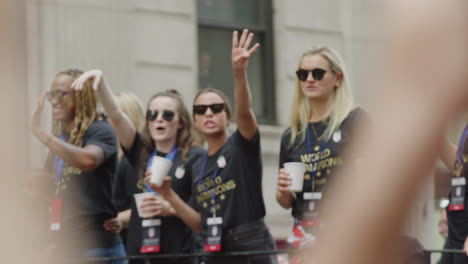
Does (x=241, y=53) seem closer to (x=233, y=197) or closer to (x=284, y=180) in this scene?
(x=284, y=180)

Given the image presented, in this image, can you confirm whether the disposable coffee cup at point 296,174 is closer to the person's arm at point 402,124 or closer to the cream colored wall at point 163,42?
the person's arm at point 402,124

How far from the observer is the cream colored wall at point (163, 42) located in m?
10.9

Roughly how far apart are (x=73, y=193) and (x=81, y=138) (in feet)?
1.23

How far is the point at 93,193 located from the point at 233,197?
1.03 meters

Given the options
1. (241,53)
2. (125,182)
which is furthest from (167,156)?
(241,53)

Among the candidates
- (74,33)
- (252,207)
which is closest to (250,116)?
(252,207)

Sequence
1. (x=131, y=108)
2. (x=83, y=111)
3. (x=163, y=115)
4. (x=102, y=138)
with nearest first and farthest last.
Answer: (x=102, y=138) → (x=83, y=111) → (x=163, y=115) → (x=131, y=108)

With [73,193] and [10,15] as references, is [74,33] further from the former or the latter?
[10,15]

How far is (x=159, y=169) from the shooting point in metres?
5.85

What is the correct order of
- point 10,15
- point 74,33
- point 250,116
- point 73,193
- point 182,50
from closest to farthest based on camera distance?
point 10,15 → point 250,116 → point 73,193 → point 74,33 → point 182,50

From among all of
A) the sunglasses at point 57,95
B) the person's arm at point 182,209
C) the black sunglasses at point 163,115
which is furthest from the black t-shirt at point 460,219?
the sunglasses at point 57,95

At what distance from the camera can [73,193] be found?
256 inches

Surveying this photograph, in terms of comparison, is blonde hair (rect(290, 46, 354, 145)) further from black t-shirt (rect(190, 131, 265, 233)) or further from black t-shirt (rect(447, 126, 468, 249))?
black t-shirt (rect(447, 126, 468, 249))

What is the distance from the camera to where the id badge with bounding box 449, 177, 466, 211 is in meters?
5.43
